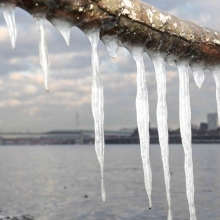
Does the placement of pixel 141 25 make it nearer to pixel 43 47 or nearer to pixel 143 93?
pixel 143 93

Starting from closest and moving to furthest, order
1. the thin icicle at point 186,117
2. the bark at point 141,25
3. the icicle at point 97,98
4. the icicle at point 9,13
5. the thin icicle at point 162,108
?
1. the icicle at point 9,13
2. the bark at point 141,25
3. the icicle at point 97,98
4. the thin icicle at point 162,108
5. the thin icicle at point 186,117

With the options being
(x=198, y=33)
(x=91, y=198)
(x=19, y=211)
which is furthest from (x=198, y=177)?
(x=198, y=33)

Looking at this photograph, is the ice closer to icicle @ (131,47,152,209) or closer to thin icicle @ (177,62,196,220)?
thin icicle @ (177,62,196,220)

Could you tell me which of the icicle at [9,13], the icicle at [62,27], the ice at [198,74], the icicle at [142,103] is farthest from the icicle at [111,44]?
the ice at [198,74]

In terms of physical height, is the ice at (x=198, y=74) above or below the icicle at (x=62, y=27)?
below

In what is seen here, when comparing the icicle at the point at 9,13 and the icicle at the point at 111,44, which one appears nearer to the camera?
the icicle at the point at 9,13

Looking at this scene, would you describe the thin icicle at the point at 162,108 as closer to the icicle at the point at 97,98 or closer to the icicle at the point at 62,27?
the icicle at the point at 97,98

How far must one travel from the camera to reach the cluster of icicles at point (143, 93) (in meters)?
1.68

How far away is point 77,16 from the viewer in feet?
5.74

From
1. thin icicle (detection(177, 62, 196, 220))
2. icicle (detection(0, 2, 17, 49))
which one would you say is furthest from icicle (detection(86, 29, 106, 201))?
thin icicle (detection(177, 62, 196, 220))

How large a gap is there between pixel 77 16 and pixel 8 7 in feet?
0.87

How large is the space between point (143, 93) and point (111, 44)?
0.92 ft

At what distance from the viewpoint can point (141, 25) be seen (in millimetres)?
1957

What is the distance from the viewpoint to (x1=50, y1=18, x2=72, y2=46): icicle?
172 centimetres
